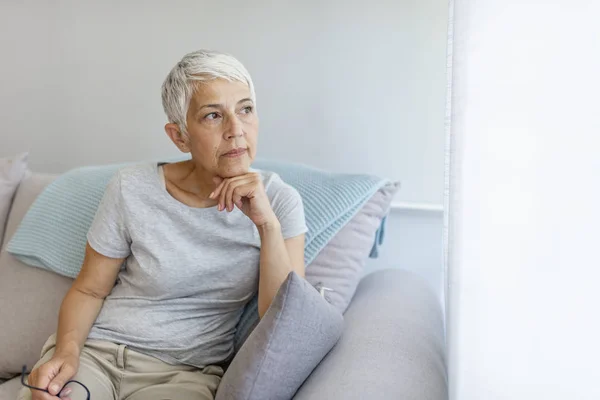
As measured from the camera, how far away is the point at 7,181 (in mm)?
1893

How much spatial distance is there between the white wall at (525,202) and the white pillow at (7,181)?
1269mm

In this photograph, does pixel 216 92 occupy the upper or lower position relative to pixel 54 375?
upper

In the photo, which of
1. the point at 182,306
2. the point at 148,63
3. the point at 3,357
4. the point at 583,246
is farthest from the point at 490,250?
the point at 148,63

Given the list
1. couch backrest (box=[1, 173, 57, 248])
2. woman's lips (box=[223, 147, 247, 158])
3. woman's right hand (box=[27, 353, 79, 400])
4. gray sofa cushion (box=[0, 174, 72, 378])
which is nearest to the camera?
woman's right hand (box=[27, 353, 79, 400])

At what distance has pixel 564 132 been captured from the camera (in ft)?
3.03

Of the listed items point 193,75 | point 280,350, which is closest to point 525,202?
point 280,350

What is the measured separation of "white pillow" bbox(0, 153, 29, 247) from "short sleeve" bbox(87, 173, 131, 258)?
0.50 meters

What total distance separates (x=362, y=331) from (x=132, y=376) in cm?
49

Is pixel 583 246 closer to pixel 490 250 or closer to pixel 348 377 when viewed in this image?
pixel 490 250

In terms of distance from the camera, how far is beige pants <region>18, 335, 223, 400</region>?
4.63ft

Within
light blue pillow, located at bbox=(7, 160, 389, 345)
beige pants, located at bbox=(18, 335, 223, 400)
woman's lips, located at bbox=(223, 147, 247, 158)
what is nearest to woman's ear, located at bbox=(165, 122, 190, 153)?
woman's lips, located at bbox=(223, 147, 247, 158)

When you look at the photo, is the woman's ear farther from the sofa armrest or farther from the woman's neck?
the sofa armrest

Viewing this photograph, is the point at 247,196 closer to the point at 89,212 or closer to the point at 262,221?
the point at 262,221

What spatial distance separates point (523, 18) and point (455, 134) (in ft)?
0.76
